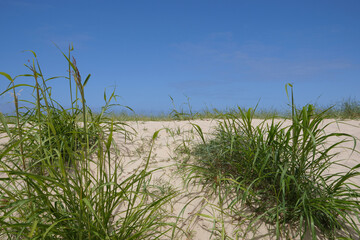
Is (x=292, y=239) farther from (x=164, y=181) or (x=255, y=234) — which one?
(x=164, y=181)

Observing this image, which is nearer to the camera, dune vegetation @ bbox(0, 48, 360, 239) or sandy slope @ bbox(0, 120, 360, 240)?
dune vegetation @ bbox(0, 48, 360, 239)

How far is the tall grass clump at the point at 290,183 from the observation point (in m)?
1.82

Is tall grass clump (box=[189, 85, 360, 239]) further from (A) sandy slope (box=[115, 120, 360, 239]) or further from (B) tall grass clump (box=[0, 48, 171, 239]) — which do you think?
(B) tall grass clump (box=[0, 48, 171, 239])

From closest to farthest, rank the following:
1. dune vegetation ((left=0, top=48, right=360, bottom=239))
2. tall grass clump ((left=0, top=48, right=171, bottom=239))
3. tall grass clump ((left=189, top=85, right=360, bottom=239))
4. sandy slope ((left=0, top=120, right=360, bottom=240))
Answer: tall grass clump ((left=0, top=48, right=171, bottom=239)) < dune vegetation ((left=0, top=48, right=360, bottom=239)) < tall grass clump ((left=189, top=85, right=360, bottom=239)) < sandy slope ((left=0, top=120, right=360, bottom=240))

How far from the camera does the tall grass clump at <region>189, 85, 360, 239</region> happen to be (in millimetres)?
1823

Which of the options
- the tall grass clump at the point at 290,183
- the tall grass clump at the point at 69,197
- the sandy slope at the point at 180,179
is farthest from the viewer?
the sandy slope at the point at 180,179

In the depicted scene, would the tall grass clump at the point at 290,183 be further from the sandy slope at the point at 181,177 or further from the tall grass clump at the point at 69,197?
the tall grass clump at the point at 69,197

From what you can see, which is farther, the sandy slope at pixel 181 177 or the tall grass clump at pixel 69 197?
the sandy slope at pixel 181 177

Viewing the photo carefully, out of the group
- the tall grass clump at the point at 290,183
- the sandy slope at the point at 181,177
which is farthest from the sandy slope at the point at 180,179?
the tall grass clump at the point at 290,183

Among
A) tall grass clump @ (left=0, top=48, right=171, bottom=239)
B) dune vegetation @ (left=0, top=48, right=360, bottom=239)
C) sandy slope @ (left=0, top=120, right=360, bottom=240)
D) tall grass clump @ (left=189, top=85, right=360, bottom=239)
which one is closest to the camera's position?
tall grass clump @ (left=0, top=48, right=171, bottom=239)

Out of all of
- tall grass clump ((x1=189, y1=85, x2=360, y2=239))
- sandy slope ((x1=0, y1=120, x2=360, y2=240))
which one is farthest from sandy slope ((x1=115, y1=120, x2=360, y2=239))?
tall grass clump ((x1=189, y1=85, x2=360, y2=239))

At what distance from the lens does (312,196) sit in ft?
6.56

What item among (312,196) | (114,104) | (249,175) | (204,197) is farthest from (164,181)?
(312,196)

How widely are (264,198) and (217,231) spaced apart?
20.1 inches
